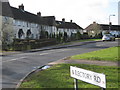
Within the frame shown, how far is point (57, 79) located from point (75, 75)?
3662 mm

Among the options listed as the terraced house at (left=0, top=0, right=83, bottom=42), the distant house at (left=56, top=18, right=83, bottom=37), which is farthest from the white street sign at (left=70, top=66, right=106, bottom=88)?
the distant house at (left=56, top=18, right=83, bottom=37)

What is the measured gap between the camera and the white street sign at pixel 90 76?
4.66 meters

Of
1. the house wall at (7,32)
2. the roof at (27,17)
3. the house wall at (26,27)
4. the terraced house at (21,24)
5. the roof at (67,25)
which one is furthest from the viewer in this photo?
the roof at (67,25)

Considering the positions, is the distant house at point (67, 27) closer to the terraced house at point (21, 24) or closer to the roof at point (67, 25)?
the roof at point (67, 25)

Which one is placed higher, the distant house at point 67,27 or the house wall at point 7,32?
the distant house at point 67,27

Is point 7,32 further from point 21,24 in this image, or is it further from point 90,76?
point 90,76

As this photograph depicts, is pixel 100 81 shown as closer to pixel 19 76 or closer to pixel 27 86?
pixel 27 86

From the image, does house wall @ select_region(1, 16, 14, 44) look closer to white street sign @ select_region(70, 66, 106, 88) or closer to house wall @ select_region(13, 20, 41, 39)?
house wall @ select_region(13, 20, 41, 39)

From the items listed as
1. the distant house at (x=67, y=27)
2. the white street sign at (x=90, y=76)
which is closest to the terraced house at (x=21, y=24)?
the distant house at (x=67, y=27)

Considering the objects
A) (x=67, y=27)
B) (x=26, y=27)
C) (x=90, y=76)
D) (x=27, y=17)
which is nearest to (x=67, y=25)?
(x=67, y=27)

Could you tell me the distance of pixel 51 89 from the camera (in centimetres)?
772

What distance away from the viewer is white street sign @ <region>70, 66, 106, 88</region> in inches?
183

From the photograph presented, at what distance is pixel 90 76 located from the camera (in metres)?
4.98

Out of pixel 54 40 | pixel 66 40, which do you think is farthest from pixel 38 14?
pixel 54 40
